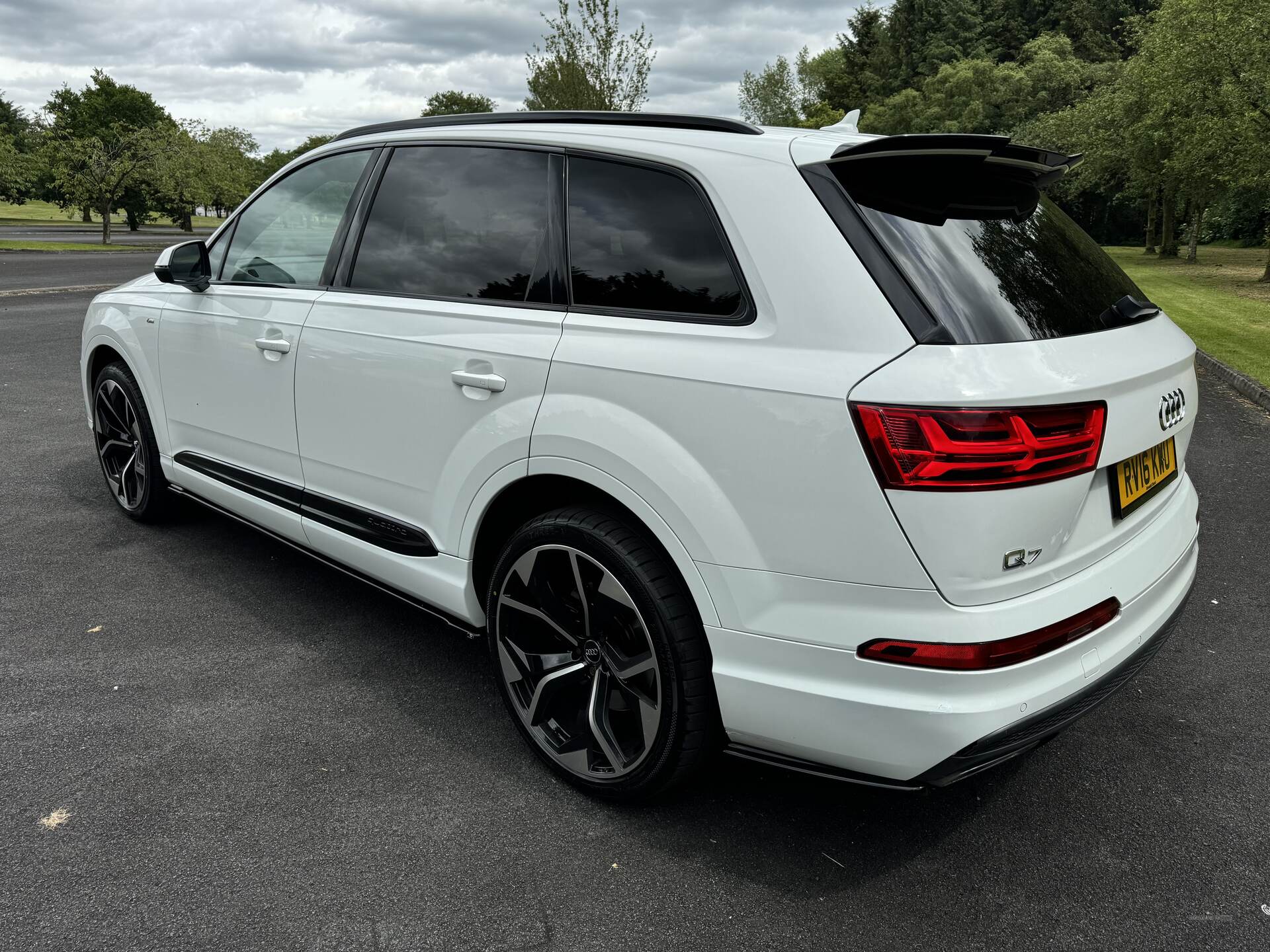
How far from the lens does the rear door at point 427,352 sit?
2.71 m

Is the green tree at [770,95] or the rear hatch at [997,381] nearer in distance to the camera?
the rear hatch at [997,381]

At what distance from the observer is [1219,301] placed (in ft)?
63.6

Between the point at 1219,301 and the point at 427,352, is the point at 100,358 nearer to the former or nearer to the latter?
the point at 427,352

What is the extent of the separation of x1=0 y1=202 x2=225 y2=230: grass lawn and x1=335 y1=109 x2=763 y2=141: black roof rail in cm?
5145

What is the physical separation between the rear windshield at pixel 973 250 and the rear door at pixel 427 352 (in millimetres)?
946

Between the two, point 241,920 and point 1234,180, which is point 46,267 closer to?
point 241,920

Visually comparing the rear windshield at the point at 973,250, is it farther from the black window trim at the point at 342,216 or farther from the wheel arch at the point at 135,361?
the wheel arch at the point at 135,361

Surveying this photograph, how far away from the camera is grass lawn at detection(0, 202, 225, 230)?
54.6 m

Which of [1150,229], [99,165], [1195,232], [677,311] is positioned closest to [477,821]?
[677,311]

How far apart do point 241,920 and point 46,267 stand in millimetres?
24795

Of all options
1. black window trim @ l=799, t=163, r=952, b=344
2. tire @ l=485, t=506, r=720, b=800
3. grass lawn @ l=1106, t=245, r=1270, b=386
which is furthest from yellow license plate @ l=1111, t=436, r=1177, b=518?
grass lawn @ l=1106, t=245, r=1270, b=386

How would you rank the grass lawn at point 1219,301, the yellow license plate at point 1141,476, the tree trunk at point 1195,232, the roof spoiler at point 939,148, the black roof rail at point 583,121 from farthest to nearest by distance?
→ the tree trunk at point 1195,232
the grass lawn at point 1219,301
the black roof rail at point 583,121
the yellow license plate at point 1141,476
the roof spoiler at point 939,148

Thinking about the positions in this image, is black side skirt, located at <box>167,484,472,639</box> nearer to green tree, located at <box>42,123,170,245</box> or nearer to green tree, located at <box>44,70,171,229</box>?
green tree, located at <box>42,123,170,245</box>

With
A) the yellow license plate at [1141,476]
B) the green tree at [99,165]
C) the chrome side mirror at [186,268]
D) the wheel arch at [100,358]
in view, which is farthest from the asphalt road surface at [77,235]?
the yellow license plate at [1141,476]
